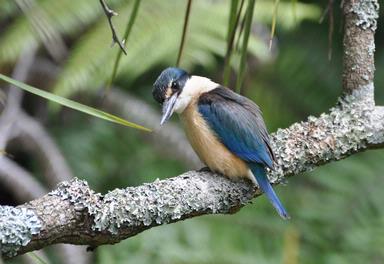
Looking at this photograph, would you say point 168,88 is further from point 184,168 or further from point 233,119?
point 184,168

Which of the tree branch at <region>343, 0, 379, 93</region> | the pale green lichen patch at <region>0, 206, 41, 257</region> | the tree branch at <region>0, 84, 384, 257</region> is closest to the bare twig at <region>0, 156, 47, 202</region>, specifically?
the tree branch at <region>0, 84, 384, 257</region>

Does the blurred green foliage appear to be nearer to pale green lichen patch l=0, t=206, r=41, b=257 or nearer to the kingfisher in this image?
the kingfisher

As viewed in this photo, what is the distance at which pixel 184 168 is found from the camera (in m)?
3.77

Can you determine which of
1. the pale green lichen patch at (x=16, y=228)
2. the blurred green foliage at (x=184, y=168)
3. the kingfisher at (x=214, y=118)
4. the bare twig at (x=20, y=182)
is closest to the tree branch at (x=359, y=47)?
the kingfisher at (x=214, y=118)

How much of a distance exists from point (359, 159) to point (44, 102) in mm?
1543

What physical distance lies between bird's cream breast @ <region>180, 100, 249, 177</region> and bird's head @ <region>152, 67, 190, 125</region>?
0.21ft

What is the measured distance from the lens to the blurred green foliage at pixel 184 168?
341 cm

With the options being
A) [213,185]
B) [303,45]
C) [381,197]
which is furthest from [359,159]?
[213,185]

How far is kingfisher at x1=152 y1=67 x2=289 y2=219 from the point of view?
2281 millimetres

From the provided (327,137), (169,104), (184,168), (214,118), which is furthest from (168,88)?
(184,168)

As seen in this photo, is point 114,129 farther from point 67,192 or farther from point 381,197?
point 67,192

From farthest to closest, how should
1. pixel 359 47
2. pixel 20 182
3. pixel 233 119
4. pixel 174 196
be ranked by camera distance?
pixel 20 182, pixel 233 119, pixel 359 47, pixel 174 196

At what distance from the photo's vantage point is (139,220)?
158 cm

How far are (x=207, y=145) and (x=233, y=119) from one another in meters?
0.11
